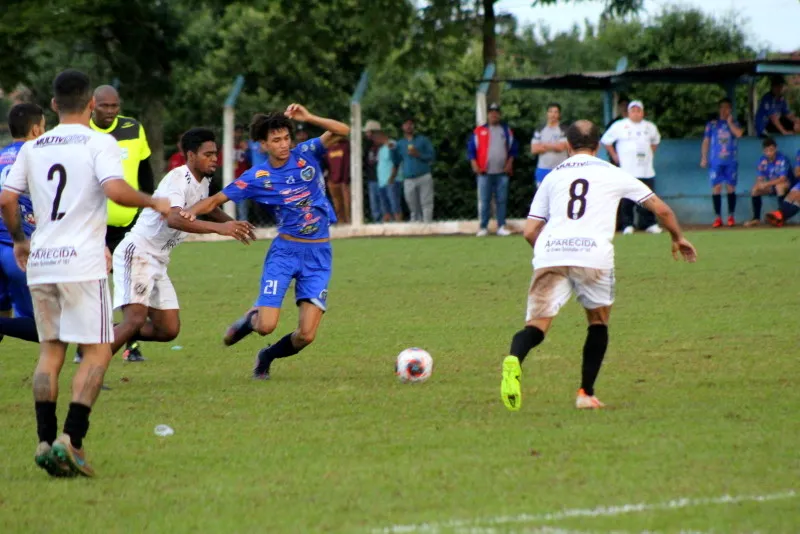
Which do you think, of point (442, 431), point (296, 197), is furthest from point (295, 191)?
point (442, 431)

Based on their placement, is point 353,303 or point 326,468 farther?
point 353,303

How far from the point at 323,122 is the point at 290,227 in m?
0.76

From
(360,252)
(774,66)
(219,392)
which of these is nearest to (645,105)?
(774,66)

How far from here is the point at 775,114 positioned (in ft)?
81.0

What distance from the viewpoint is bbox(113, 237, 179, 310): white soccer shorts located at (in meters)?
9.59

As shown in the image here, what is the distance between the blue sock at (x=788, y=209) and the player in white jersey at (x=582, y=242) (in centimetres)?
1598

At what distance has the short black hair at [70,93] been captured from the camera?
6855 mm

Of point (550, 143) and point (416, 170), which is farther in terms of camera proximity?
point (416, 170)

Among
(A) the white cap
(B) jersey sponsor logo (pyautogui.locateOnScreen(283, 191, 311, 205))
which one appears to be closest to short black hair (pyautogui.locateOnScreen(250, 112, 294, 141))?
(B) jersey sponsor logo (pyautogui.locateOnScreen(283, 191, 311, 205))

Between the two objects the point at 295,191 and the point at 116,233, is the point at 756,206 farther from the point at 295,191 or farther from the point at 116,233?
the point at 295,191

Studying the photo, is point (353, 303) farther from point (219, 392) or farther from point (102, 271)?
point (102, 271)

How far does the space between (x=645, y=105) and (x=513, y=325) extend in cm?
2085

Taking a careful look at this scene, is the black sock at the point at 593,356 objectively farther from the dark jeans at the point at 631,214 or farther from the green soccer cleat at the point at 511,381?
the dark jeans at the point at 631,214

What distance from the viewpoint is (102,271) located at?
684 cm
